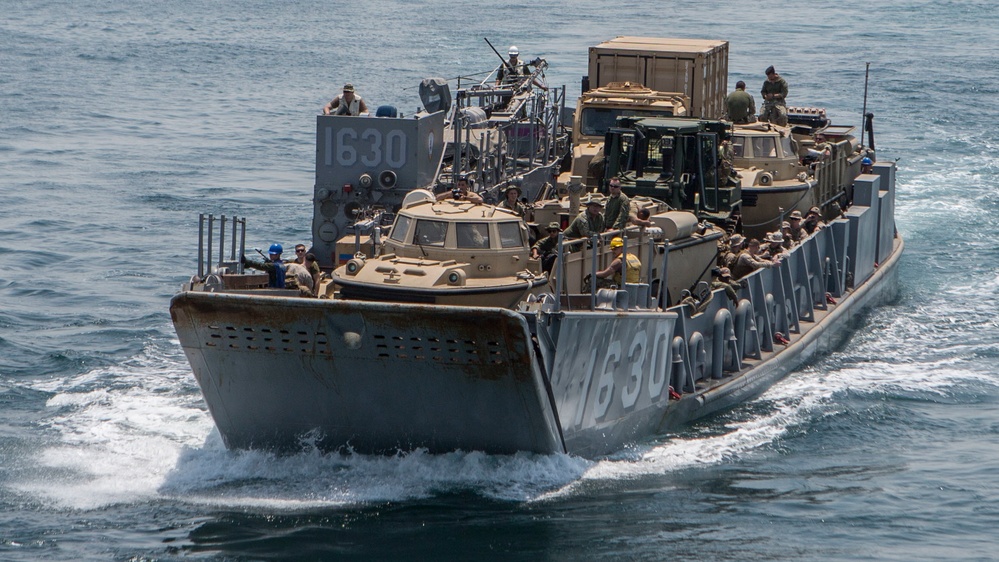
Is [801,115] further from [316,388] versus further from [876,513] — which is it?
[316,388]

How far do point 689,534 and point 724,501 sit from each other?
1.38m

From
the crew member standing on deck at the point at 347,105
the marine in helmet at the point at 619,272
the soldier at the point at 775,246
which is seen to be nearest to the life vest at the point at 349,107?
the crew member standing on deck at the point at 347,105

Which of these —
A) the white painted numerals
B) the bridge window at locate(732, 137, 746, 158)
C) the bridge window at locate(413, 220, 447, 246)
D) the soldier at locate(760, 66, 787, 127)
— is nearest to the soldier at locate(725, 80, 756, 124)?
the soldier at locate(760, 66, 787, 127)

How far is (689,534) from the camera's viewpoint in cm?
1698

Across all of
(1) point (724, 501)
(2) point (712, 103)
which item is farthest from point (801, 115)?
(1) point (724, 501)

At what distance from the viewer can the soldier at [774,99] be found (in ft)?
102

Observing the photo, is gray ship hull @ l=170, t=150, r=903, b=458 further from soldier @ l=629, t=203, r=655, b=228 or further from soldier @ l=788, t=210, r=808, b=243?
soldier @ l=788, t=210, r=808, b=243

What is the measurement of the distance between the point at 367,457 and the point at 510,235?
3205mm

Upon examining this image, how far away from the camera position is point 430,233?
18.0 meters

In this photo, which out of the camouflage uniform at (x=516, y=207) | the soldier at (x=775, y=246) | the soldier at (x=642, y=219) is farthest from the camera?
the soldier at (x=775, y=246)

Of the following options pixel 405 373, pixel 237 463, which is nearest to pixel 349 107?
pixel 237 463

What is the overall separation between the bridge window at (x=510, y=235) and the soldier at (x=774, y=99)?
1429 centimetres

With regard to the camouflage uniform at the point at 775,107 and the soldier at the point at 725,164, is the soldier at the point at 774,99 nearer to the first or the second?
the camouflage uniform at the point at 775,107

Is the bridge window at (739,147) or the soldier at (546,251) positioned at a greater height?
the bridge window at (739,147)
